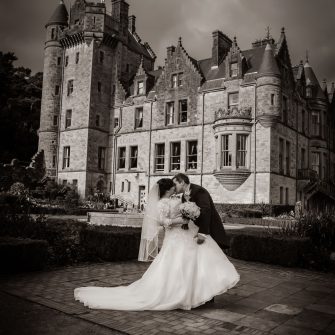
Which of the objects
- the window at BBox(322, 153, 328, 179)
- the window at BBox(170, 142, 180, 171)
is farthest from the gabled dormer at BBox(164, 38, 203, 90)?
the window at BBox(322, 153, 328, 179)

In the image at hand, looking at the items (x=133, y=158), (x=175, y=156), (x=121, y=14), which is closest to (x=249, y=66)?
(x=175, y=156)

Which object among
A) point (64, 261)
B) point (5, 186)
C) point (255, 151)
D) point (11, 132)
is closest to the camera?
point (64, 261)

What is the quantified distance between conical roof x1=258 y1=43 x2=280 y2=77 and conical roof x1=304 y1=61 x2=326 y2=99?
9.46m

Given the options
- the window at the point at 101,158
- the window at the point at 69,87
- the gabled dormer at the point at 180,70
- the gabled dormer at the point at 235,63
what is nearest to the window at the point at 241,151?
the gabled dormer at the point at 235,63

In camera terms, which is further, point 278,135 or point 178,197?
point 278,135

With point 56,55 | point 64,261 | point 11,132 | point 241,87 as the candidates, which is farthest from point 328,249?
point 11,132

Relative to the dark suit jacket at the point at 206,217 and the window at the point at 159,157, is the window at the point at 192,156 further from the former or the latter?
the dark suit jacket at the point at 206,217

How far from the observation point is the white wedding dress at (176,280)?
539 centimetres

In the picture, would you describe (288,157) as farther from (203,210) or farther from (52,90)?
(203,210)

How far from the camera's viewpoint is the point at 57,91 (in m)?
37.1

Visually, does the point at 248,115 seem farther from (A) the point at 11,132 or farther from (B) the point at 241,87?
(A) the point at 11,132

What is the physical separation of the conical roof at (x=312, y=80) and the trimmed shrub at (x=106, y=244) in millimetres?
30001

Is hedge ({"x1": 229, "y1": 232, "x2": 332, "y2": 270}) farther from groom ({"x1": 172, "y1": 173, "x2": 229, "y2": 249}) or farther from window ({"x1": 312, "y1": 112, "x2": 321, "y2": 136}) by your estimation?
window ({"x1": 312, "y1": 112, "x2": 321, "y2": 136})

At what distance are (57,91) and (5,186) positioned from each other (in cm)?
1128
